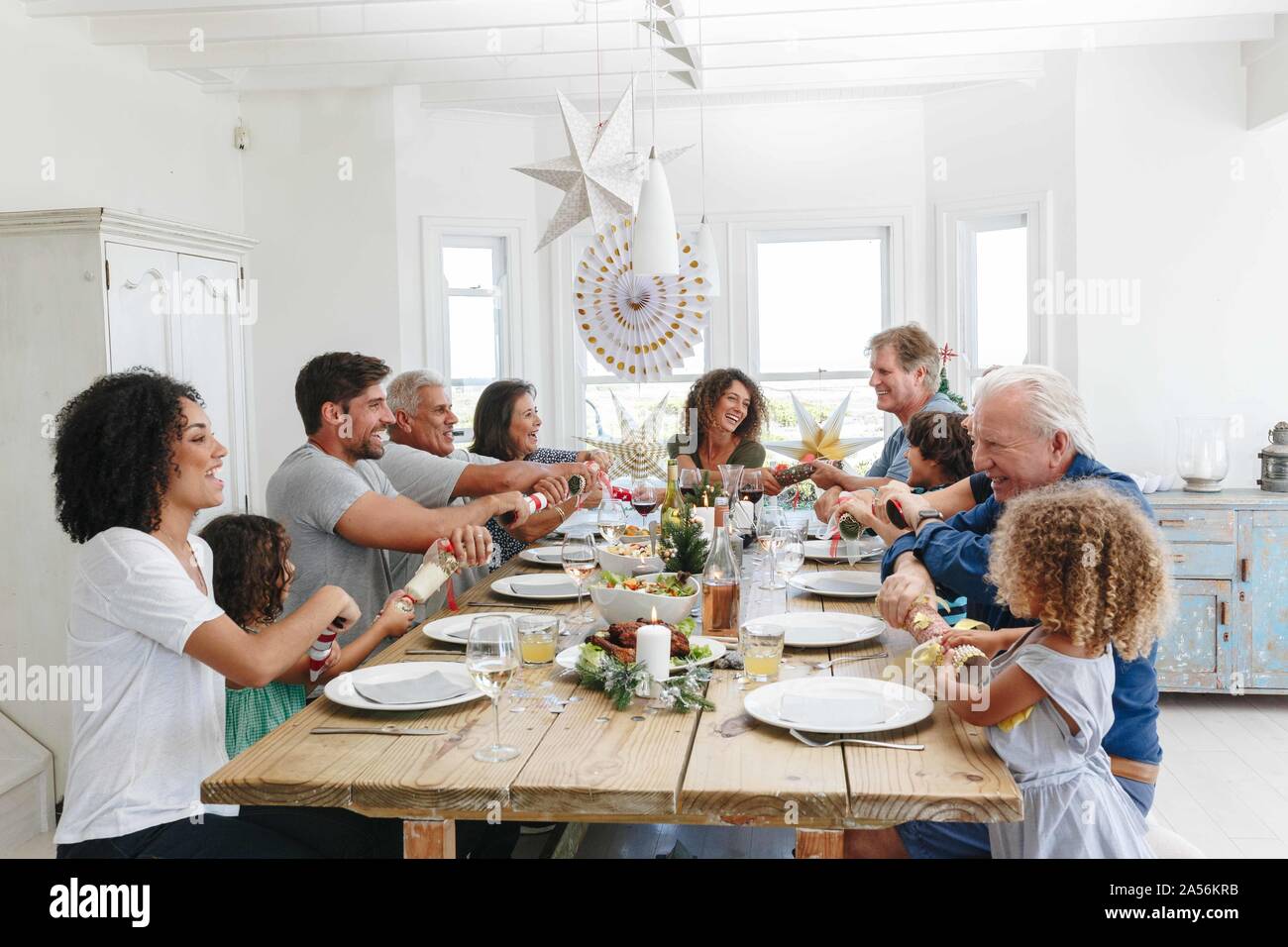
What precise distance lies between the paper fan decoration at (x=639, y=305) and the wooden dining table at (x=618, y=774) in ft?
10.1

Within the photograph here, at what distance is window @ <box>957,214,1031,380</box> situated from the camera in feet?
18.8

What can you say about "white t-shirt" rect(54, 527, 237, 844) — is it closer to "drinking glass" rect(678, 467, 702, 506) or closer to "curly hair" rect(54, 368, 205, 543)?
"curly hair" rect(54, 368, 205, 543)

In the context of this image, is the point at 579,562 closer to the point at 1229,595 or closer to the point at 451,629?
the point at 451,629

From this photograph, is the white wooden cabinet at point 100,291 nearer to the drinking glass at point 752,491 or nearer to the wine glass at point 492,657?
the drinking glass at point 752,491

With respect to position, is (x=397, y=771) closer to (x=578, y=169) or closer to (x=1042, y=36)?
(x=578, y=169)

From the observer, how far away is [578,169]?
11.0 ft

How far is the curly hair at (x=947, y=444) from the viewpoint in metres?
3.08

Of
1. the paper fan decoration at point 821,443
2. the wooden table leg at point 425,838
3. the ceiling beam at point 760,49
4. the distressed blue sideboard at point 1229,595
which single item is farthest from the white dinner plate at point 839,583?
the ceiling beam at point 760,49

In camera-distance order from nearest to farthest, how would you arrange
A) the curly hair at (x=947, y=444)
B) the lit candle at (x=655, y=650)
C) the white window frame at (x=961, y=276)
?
the lit candle at (x=655, y=650) → the curly hair at (x=947, y=444) → the white window frame at (x=961, y=276)

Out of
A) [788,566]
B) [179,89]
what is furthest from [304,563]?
[179,89]

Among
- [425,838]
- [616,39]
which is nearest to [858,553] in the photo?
[425,838]

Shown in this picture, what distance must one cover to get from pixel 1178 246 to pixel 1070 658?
409 cm

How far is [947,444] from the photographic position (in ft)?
10.1

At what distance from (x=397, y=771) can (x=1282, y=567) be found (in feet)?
13.5
